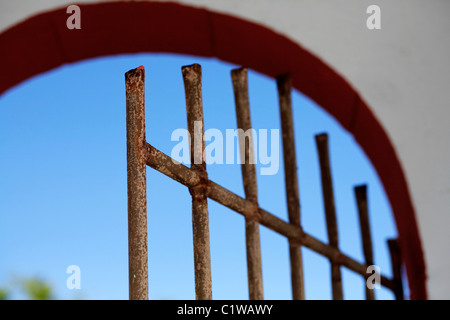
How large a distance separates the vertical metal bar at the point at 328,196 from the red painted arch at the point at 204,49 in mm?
1036

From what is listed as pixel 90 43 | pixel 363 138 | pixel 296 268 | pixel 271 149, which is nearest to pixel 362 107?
pixel 363 138

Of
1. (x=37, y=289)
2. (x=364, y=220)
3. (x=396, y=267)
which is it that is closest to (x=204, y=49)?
(x=364, y=220)

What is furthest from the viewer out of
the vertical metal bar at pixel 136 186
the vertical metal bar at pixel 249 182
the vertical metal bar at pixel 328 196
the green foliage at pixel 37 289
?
the green foliage at pixel 37 289

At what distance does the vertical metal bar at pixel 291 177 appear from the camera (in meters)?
3.58

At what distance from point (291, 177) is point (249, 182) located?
555 mm

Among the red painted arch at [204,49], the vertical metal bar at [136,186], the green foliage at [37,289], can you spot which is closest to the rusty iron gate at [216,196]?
the vertical metal bar at [136,186]

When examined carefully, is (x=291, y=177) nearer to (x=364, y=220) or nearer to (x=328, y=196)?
(x=328, y=196)

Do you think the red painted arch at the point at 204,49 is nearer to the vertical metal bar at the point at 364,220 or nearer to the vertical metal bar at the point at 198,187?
the vertical metal bar at the point at 198,187

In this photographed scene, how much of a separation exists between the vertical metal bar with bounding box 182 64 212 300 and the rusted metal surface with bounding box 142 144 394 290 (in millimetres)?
57

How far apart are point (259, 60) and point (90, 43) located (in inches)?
38.9

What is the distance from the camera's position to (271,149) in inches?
137

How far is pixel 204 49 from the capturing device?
140 inches

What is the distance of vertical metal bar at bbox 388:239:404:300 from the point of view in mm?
4875
